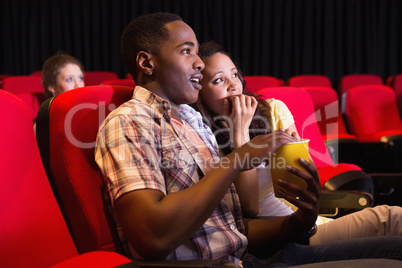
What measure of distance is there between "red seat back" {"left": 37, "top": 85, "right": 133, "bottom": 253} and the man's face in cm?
23

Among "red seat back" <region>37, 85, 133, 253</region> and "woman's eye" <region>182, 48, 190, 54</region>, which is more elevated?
"woman's eye" <region>182, 48, 190, 54</region>

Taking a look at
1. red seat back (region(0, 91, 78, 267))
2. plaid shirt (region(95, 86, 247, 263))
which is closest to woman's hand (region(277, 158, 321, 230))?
plaid shirt (region(95, 86, 247, 263))

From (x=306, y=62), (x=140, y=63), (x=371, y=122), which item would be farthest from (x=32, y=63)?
(x=140, y=63)

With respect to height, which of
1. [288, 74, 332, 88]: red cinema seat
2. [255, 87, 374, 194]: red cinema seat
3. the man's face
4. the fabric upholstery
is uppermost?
the man's face

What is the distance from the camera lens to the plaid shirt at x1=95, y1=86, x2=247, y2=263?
0.97 meters

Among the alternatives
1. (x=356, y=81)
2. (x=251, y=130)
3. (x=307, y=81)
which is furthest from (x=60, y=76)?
(x=356, y=81)

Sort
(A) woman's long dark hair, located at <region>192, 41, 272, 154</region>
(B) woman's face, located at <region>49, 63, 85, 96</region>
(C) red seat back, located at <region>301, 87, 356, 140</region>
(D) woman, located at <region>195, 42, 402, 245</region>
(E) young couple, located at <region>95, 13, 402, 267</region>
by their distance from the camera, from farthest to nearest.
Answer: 1. (C) red seat back, located at <region>301, 87, 356, 140</region>
2. (B) woman's face, located at <region>49, 63, 85, 96</region>
3. (A) woman's long dark hair, located at <region>192, 41, 272, 154</region>
4. (D) woman, located at <region>195, 42, 402, 245</region>
5. (E) young couple, located at <region>95, 13, 402, 267</region>

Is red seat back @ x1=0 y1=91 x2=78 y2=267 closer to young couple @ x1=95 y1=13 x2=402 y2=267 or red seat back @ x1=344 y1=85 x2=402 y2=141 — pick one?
young couple @ x1=95 y1=13 x2=402 y2=267

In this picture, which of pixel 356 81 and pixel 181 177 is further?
pixel 356 81

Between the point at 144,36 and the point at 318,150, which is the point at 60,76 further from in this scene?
the point at 144,36

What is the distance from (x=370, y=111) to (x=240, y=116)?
7.67 ft

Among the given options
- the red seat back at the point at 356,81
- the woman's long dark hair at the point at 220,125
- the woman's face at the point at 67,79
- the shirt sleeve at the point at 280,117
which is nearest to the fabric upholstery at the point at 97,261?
the woman's long dark hair at the point at 220,125

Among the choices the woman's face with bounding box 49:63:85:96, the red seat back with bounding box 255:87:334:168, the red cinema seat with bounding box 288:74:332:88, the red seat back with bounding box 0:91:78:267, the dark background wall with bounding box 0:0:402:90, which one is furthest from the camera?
the dark background wall with bounding box 0:0:402:90

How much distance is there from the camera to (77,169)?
44.5 inches
